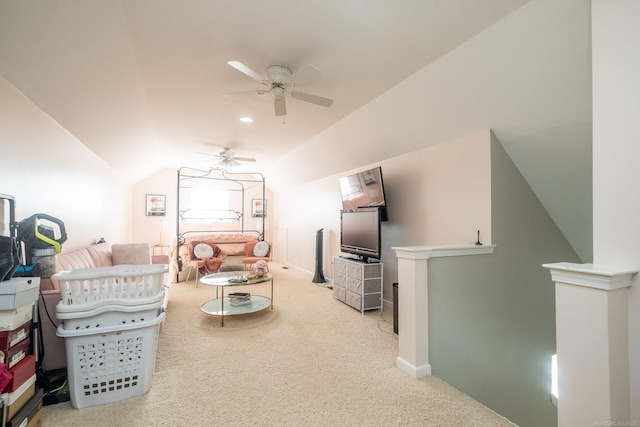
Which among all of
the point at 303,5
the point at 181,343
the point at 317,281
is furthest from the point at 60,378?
the point at 317,281

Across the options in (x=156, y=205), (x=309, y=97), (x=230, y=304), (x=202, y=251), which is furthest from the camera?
(x=156, y=205)

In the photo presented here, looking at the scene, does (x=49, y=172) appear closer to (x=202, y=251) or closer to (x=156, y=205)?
(x=202, y=251)

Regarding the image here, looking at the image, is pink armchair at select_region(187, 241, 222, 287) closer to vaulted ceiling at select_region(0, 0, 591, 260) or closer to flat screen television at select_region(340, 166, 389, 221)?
vaulted ceiling at select_region(0, 0, 591, 260)

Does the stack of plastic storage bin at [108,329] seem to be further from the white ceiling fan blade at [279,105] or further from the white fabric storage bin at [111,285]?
the white ceiling fan blade at [279,105]

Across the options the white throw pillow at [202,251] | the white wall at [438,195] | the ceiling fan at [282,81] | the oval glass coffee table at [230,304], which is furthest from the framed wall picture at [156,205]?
the ceiling fan at [282,81]

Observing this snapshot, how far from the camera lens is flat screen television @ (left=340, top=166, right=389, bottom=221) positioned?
3584 mm

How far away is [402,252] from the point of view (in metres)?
2.29

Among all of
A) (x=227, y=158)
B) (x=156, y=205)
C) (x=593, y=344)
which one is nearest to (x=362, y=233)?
(x=593, y=344)

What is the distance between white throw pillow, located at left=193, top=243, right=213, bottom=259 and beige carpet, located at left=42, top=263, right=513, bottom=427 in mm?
1805

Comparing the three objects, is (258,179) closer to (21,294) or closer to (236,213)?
(236,213)

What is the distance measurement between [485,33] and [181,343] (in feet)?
12.4

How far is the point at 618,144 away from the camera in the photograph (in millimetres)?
1326

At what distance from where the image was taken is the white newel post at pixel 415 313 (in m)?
2.16

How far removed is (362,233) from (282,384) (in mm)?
2250
